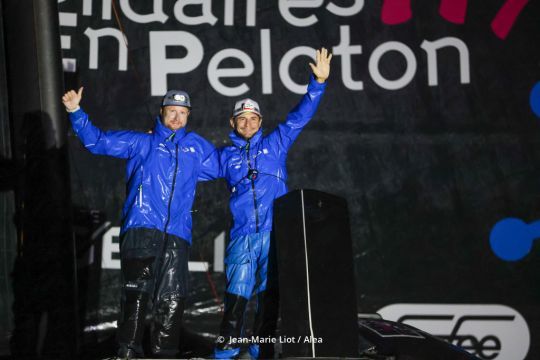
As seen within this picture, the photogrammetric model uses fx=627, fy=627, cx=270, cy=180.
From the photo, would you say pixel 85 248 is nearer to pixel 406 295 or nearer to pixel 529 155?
pixel 406 295

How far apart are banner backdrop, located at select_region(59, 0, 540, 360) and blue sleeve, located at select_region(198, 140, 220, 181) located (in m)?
1.33

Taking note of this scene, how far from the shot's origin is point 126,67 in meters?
4.91

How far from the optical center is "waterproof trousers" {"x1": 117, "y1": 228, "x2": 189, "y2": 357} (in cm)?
316

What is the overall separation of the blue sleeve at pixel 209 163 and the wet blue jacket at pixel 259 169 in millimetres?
34

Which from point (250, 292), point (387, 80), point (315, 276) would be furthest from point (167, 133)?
point (387, 80)

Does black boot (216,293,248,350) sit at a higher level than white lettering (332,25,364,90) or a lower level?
lower

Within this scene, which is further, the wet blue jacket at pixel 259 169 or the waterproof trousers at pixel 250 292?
the wet blue jacket at pixel 259 169

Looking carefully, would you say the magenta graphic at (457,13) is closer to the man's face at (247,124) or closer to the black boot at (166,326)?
the man's face at (247,124)

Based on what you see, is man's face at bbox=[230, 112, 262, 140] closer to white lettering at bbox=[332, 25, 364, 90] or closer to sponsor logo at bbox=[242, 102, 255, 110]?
sponsor logo at bbox=[242, 102, 255, 110]

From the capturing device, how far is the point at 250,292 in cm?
335

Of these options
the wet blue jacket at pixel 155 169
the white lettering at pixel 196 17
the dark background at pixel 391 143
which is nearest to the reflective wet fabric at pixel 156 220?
the wet blue jacket at pixel 155 169

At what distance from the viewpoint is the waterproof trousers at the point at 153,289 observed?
124 inches

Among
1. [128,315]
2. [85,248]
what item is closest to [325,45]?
[85,248]

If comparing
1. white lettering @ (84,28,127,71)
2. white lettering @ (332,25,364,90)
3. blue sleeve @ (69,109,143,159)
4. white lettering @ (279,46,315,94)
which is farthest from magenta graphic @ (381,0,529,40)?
blue sleeve @ (69,109,143,159)
